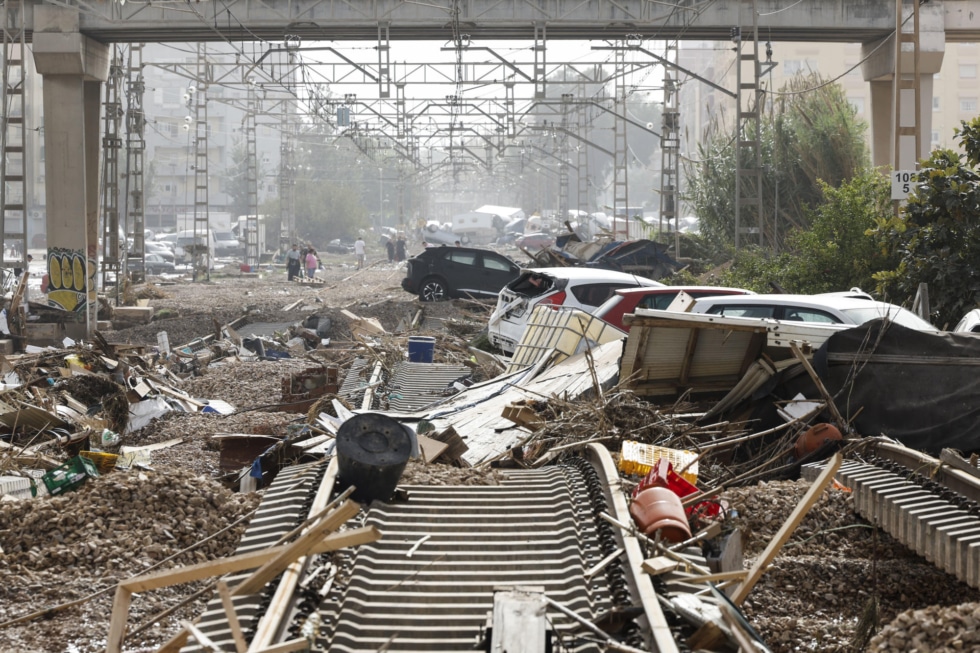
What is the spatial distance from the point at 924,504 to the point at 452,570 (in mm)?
3345

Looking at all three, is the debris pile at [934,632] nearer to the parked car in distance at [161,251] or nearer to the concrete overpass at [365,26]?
the concrete overpass at [365,26]

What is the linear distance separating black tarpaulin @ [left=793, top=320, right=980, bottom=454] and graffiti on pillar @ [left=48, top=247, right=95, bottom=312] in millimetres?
19731

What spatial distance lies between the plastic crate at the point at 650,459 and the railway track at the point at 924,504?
3.72 ft

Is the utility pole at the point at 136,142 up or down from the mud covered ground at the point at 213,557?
up

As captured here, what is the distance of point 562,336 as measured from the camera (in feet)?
46.5

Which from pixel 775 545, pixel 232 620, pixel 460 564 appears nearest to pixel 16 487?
pixel 460 564

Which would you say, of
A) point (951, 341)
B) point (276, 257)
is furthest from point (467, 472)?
point (276, 257)

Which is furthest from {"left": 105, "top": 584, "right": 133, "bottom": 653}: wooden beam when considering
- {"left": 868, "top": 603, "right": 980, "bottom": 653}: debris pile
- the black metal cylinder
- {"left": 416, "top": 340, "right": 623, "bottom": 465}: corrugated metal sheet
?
{"left": 416, "top": 340, "right": 623, "bottom": 465}: corrugated metal sheet

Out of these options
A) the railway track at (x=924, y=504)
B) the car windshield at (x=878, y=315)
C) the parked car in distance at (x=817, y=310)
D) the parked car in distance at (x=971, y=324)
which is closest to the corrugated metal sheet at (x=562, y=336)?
the parked car in distance at (x=817, y=310)

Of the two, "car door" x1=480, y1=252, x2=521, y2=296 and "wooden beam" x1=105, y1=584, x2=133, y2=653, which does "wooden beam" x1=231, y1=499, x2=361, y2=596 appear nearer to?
"wooden beam" x1=105, y1=584, x2=133, y2=653

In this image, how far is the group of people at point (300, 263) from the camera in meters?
45.1

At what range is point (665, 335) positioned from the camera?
1095cm

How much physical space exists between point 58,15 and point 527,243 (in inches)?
1674

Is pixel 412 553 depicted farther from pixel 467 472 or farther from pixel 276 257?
pixel 276 257
